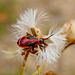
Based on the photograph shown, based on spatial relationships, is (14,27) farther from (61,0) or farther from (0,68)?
(61,0)

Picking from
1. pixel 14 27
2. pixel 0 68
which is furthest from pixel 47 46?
pixel 0 68

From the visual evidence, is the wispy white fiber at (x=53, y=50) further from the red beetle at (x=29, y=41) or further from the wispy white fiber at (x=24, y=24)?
the wispy white fiber at (x=24, y=24)

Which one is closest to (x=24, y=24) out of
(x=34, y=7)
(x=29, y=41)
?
(x=29, y=41)

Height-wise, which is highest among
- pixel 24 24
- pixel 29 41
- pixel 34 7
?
pixel 34 7

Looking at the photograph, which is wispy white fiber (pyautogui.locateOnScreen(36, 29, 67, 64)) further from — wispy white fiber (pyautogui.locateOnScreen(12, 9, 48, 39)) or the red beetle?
wispy white fiber (pyautogui.locateOnScreen(12, 9, 48, 39))

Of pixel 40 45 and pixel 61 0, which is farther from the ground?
pixel 61 0

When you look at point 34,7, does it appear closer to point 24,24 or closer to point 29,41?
point 24,24

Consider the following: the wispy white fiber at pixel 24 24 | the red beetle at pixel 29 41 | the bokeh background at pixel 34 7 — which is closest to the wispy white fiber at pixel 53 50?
the red beetle at pixel 29 41

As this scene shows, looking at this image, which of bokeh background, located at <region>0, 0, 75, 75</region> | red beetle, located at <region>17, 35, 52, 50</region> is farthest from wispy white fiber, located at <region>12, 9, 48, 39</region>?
bokeh background, located at <region>0, 0, 75, 75</region>

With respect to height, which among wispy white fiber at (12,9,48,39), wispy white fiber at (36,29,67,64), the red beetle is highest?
wispy white fiber at (12,9,48,39)
